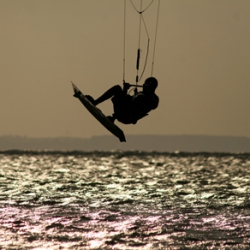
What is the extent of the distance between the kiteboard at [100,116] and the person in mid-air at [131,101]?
171mm

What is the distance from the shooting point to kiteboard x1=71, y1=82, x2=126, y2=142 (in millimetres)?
37719

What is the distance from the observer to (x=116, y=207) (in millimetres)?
98188

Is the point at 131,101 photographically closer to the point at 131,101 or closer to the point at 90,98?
the point at 131,101

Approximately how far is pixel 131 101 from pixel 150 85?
1101 mm

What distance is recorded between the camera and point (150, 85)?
3753 centimetres

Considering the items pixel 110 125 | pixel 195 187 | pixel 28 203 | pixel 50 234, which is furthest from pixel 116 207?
pixel 110 125

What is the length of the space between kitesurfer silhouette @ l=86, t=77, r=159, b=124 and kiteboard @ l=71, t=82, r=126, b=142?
18 centimetres

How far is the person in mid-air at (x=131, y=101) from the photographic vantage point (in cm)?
3719

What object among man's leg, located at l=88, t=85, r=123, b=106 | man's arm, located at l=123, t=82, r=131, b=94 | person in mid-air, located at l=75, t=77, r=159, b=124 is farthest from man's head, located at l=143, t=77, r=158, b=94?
man's leg, located at l=88, t=85, r=123, b=106

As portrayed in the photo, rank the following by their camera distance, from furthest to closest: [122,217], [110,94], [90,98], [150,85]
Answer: [122,217]
[90,98]
[150,85]
[110,94]

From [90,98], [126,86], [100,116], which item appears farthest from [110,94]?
[100,116]

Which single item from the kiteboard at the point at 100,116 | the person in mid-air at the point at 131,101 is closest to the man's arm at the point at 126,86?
the person in mid-air at the point at 131,101

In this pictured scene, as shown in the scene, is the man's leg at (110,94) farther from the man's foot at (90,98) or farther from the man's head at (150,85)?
the man's head at (150,85)

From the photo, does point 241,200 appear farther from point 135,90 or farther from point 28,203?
point 135,90
